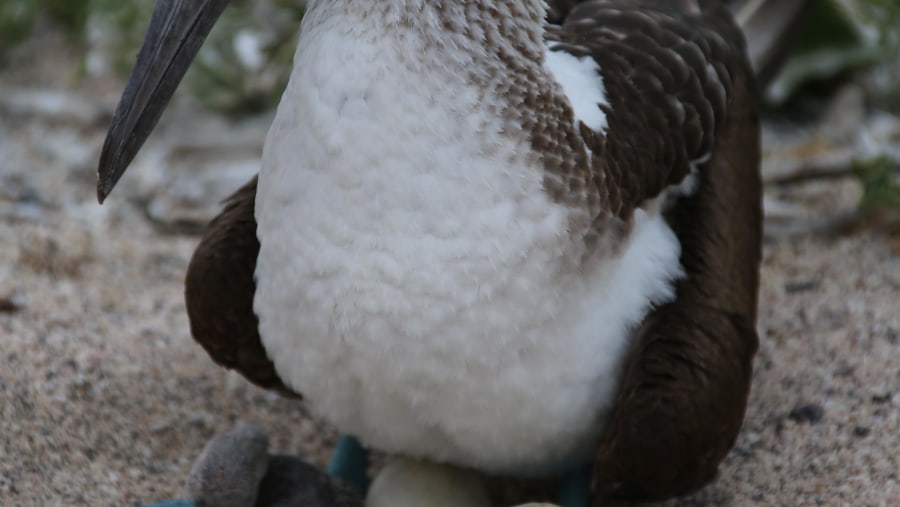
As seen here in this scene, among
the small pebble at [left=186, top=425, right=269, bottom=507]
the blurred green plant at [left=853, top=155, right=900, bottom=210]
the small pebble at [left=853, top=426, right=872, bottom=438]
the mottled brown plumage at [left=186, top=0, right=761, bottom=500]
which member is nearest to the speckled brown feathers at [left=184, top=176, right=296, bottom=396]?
the mottled brown plumage at [left=186, top=0, right=761, bottom=500]

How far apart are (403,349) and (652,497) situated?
81 cm

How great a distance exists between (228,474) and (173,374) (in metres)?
0.92

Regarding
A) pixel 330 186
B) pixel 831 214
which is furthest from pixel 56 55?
pixel 330 186

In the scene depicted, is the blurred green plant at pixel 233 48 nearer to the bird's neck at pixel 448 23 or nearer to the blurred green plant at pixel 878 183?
the blurred green plant at pixel 878 183

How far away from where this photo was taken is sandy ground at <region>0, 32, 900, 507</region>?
363cm

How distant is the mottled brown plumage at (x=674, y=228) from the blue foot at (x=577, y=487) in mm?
407

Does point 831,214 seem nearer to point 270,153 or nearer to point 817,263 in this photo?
point 817,263

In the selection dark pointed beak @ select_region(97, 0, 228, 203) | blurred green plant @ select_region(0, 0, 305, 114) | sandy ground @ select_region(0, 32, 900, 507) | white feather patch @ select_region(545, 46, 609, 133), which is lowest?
blurred green plant @ select_region(0, 0, 305, 114)

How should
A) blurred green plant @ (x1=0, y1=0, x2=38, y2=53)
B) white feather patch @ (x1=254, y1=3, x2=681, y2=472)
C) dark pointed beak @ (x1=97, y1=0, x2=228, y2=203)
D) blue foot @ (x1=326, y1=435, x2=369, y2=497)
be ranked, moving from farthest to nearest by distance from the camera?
blurred green plant @ (x1=0, y1=0, x2=38, y2=53) < blue foot @ (x1=326, y1=435, x2=369, y2=497) < dark pointed beak @ (x1=97, y1=0, x2=228, y2=203) < white feather patch @ (x1=254, y1=3, x2=681, y2=472)

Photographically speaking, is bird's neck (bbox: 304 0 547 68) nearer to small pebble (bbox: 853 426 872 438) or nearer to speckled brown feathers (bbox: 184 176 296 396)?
speckled brown feathers (bbox: 184 176 296 396)

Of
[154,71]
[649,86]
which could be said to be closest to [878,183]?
[649,86]

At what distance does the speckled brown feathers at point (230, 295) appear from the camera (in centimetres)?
345

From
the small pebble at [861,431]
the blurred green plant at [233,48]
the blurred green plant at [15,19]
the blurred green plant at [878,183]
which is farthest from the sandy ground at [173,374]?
the blurred green plant at [15,19]

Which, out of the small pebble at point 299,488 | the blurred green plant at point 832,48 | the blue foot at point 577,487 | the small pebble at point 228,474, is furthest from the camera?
the blurred green plant at point 832,48
